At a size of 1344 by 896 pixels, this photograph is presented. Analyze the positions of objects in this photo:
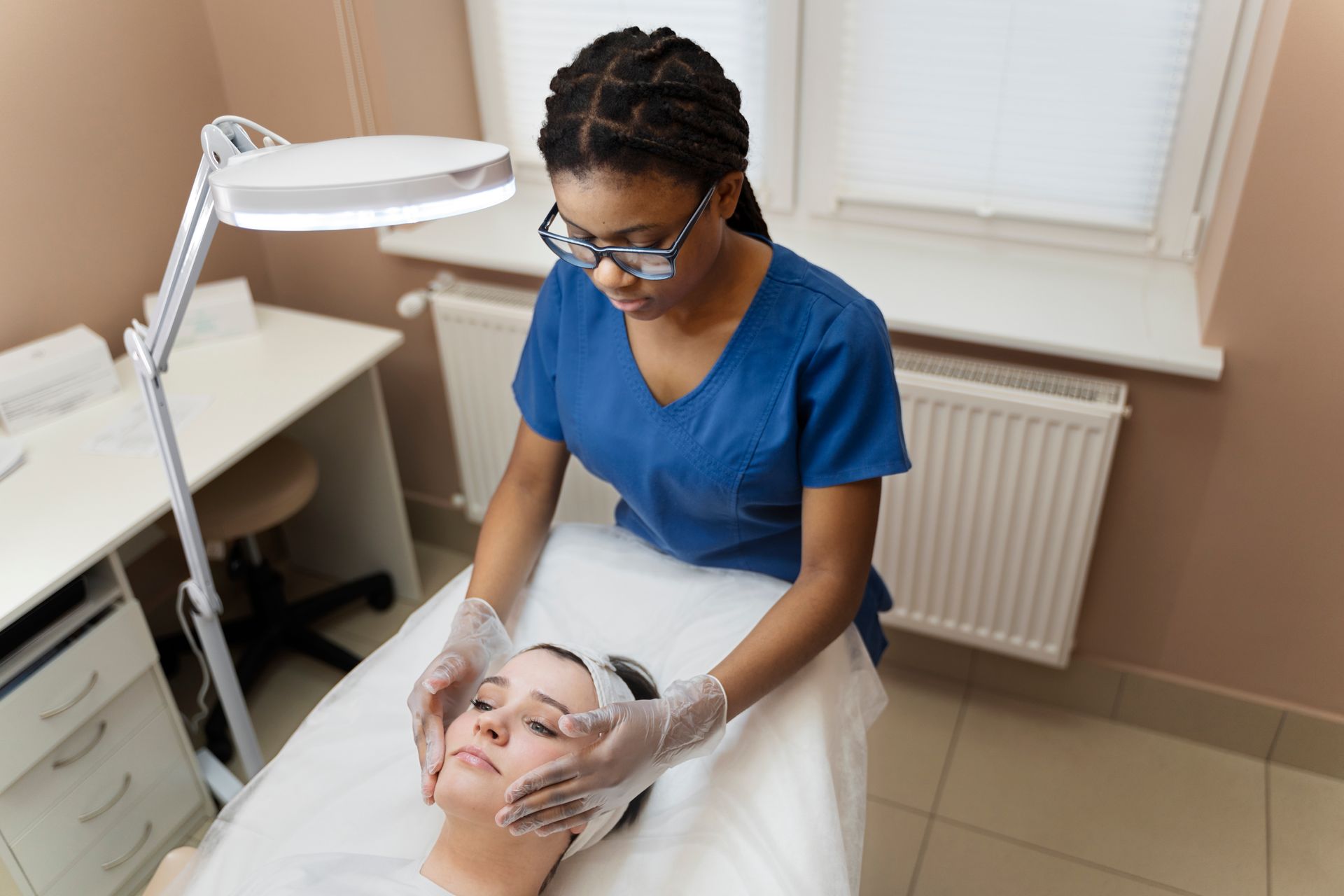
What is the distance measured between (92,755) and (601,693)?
1.06m

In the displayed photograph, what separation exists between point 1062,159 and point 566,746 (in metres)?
1.49

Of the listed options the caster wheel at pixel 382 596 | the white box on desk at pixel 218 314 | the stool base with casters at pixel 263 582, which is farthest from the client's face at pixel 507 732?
the caster wheel at pixel 382 596

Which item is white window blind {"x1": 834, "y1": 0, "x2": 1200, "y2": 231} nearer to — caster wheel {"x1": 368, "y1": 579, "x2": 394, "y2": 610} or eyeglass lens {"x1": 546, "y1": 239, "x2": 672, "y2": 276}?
eyeglass lens {"x1": 546, "y1": 239, "x2": 672, "y2": 276}

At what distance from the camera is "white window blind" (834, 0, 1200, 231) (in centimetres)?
186

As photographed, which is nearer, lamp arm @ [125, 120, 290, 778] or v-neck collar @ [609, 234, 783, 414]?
lamp arm @ [125, 120, 290, 778]

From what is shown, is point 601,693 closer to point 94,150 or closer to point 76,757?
point 76,757

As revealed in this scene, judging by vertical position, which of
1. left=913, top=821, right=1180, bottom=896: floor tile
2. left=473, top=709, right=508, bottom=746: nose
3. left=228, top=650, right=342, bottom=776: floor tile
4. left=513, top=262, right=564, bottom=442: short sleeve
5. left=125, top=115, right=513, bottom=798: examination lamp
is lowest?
left=913, top=821, right=1180, bottom=896: floor tile

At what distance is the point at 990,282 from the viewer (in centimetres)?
204

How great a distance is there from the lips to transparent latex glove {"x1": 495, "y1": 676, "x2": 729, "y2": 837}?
6cm

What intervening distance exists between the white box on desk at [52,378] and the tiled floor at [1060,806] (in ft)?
2.59

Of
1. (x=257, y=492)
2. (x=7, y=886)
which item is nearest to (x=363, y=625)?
(x=257, y=492)

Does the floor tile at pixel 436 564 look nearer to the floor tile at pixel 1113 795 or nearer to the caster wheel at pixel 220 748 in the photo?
the caster wheel at pixel 220 748

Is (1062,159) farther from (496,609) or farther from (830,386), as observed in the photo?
(496,609)

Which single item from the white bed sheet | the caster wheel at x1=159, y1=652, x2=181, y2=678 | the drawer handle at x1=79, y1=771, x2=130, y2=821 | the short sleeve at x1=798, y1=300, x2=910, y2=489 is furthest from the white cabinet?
the short sleeve at x1=798, y1=300, x2=910, y2=489
